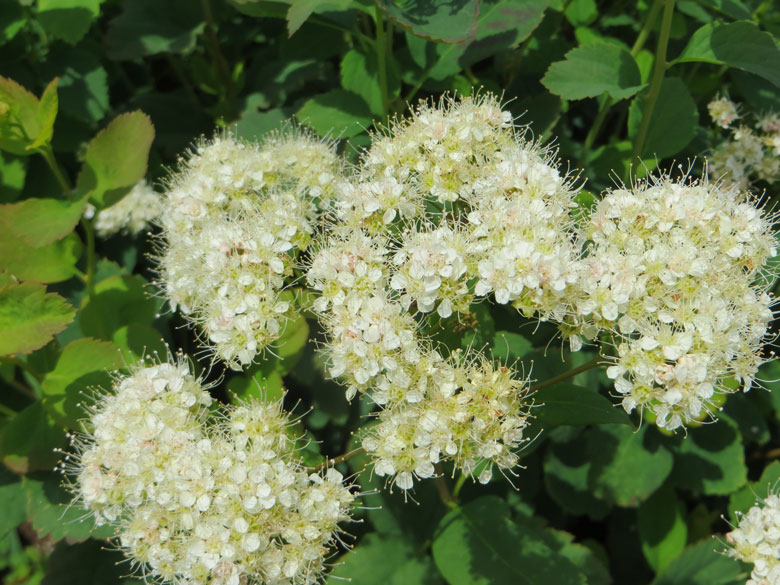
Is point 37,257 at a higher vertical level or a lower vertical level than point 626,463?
higher

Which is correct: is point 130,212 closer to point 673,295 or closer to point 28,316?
point 28,316

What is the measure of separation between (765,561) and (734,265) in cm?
76

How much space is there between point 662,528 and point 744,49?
61.7 inches

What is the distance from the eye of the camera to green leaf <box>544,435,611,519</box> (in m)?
2.28

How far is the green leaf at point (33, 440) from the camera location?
75.4 inches

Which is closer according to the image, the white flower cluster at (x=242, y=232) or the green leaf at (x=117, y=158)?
the white flower cluster at (x=242, y=232)

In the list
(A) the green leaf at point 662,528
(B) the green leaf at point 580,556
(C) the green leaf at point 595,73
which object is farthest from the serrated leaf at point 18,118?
(A) the green leaf at point 662,528

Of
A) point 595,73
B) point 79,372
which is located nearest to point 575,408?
point 595,73

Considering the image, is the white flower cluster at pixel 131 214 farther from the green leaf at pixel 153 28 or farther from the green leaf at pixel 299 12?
the green leaf at pixel 299 12

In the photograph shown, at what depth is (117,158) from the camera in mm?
1936

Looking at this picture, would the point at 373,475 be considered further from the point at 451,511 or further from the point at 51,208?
the point at 51,208

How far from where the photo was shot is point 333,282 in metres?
1.56

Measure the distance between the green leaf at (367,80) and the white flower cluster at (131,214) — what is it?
0.90m

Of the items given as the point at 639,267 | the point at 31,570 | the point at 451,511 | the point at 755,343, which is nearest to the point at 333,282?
the point at 639,267
